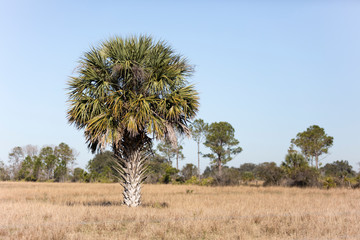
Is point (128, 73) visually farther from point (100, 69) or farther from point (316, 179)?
point (316, 179)

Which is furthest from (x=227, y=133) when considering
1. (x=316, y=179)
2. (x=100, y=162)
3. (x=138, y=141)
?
(x=138, y=141)

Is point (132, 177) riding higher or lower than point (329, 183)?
higher

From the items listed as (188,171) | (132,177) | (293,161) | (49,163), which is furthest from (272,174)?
(49,163)

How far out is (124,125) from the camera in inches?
495

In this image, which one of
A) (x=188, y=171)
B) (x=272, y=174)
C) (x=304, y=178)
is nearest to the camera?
(x=304, y=178)

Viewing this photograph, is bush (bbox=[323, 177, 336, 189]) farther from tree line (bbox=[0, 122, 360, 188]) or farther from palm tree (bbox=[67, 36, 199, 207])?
palm tree (bbox=[67, 36, 199, 207])

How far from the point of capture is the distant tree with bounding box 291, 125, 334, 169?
5845 cm

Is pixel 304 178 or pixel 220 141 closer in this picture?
pixel 304 178

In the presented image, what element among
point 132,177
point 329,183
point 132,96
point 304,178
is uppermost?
point 132,96

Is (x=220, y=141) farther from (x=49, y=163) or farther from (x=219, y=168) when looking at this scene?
(x=49, y=163)

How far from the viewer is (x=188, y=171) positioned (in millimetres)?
51625

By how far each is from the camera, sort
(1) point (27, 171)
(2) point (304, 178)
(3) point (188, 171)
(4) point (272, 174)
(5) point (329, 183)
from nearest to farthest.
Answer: (5) point (329, 183) → (2) point (304, 178) → (4) point (272, 174) → (3) point (188, 171) → (1) point (27, 171)

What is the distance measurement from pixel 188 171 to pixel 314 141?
24.6m

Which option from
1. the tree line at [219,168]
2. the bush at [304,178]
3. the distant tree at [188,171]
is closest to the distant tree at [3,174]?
the tree line at [219,168]
